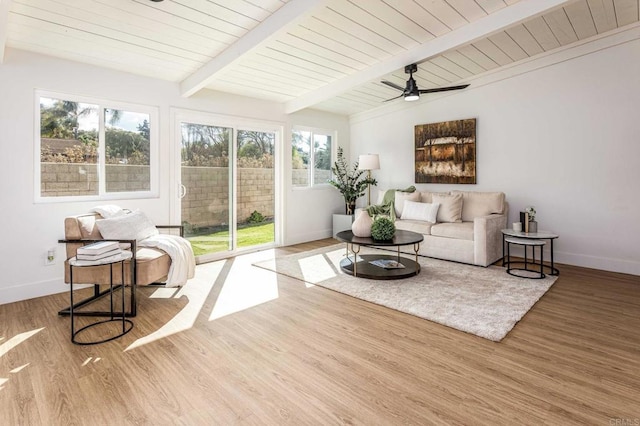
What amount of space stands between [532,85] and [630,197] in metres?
1.91

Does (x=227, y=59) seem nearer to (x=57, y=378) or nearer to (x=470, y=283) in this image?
(x=57, y=378)

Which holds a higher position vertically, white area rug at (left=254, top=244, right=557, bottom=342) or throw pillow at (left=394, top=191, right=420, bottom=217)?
throw pillow at (left=394, top=191, right=420, bottom=217)

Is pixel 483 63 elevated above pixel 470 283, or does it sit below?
above

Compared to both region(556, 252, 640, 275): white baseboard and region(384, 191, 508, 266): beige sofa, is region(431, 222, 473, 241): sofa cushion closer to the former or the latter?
region(384, 191, 508, 266): beige sofa

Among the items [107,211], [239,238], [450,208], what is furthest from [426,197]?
[107,211]

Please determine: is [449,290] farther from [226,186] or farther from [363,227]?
[226,186]

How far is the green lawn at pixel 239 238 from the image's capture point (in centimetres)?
491

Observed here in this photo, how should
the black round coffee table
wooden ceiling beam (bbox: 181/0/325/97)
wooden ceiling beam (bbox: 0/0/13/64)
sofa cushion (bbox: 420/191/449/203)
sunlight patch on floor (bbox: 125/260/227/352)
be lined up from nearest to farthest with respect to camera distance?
wooden ceiling beam (bbox: 0/0/13/64) → sunlight patch on floor (bbox: 125/260/227/352) → wooden ceiling beam (bbox: 181/0/325/97) → the black round coffee table → sofa cushion (bbox: 420/191/449/203)

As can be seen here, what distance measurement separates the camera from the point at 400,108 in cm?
627

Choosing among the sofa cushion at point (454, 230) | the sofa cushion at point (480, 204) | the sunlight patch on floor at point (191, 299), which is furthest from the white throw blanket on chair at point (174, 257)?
the sofa cushion at point (480, 204)

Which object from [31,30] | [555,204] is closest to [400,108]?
[555,204]

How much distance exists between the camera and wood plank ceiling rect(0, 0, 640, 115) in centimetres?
287

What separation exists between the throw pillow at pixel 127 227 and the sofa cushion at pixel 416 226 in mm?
3430

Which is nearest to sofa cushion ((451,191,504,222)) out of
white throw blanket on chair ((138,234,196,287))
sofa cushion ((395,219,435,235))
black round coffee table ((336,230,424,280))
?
sofa cushion ((395,219,435,235))
